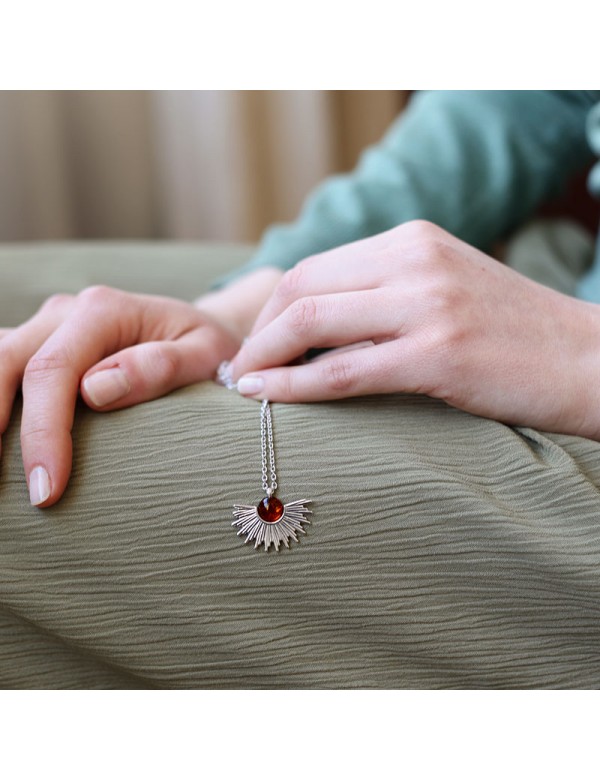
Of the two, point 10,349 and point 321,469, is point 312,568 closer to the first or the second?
point 321,469

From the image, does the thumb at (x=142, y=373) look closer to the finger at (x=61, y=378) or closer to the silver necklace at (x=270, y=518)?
the finger at (x=61, y=378)

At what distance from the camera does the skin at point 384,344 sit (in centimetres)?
59

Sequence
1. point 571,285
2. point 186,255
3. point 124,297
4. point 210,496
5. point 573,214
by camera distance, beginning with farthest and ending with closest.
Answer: point 573,214
point 186,255
point 571,285
point 124,297
point 210,496

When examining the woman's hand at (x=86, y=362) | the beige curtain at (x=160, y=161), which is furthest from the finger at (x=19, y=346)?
the beige curtain at (x=160, y=161)

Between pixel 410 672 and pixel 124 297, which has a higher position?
pixel 124 297

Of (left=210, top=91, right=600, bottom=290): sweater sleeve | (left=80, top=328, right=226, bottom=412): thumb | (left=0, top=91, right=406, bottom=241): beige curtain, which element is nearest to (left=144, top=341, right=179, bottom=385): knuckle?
(left=80, top=328, right=226, bottom=412): thumb

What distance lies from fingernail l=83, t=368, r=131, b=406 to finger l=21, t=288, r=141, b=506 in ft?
0.05

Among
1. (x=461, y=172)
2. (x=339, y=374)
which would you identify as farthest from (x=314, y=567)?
(x=461, y=172)

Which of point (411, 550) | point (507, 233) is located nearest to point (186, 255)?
point (507, 233)

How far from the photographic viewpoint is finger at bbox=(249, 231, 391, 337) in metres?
0.63

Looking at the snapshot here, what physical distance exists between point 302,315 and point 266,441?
0.37 ft

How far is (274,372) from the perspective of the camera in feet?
2.08

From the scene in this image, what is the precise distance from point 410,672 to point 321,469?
0.58ft

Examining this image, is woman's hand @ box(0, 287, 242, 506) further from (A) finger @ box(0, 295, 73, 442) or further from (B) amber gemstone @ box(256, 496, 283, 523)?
(B) amber gemstone @ box(256, 496, 283, 523)
